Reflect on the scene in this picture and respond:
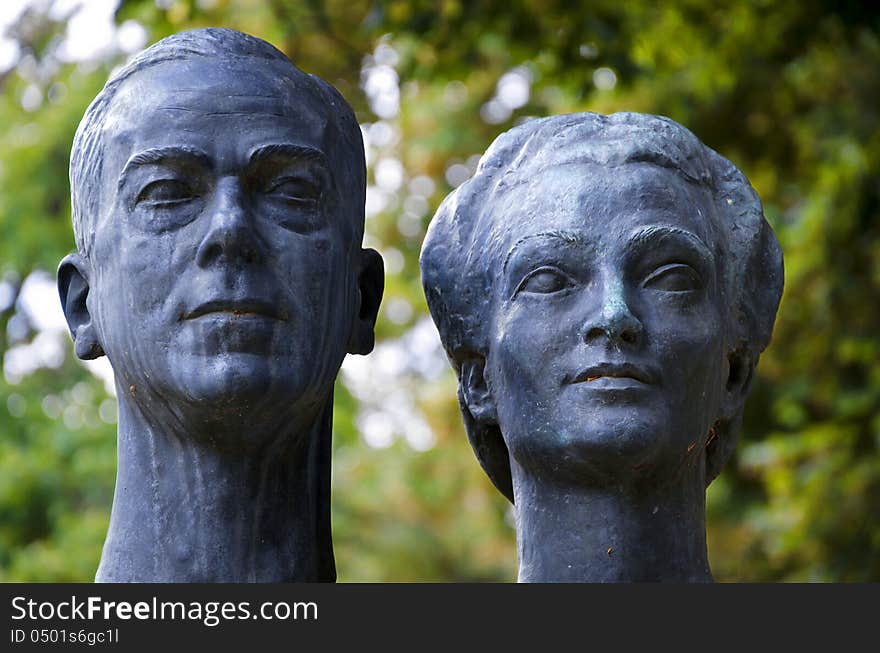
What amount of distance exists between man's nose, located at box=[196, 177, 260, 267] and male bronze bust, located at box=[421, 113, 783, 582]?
0.70 meters

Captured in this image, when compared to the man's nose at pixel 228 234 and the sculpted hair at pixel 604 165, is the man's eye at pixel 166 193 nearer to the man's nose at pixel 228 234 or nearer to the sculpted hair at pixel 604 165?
the man's nose at pixel 228 234

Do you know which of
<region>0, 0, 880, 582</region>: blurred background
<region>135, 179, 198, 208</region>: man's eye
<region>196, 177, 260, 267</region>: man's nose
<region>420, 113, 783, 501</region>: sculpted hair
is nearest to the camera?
<region>196, 177, 260, 267</region>: man's nose

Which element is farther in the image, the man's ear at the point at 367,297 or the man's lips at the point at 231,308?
the man's ear at the point at 367,297

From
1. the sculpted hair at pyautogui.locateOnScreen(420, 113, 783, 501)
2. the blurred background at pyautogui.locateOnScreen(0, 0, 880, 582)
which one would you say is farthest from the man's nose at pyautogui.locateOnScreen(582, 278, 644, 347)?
the blurred background at pyautogui.locateOnScreen(0, 0, 880, 582)

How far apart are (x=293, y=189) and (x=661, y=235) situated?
3.54ft

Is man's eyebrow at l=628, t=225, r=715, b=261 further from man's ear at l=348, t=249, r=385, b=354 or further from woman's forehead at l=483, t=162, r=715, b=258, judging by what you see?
man's ear at l=348, t=249, r=385, b=354

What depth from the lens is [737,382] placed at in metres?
5.64

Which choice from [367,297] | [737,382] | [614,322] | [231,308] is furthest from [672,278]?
[231,308]

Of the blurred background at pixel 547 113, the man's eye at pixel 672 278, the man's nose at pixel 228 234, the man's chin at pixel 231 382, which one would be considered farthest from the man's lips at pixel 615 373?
the blurred background at pixel 547 113

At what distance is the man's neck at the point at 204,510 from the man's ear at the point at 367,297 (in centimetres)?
32

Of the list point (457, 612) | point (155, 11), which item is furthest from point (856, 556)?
point (457, 612)

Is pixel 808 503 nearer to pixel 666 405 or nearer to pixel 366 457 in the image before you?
pixel 666 405

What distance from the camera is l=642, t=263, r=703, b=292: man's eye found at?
5.26 m

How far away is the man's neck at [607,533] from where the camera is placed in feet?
17.5
